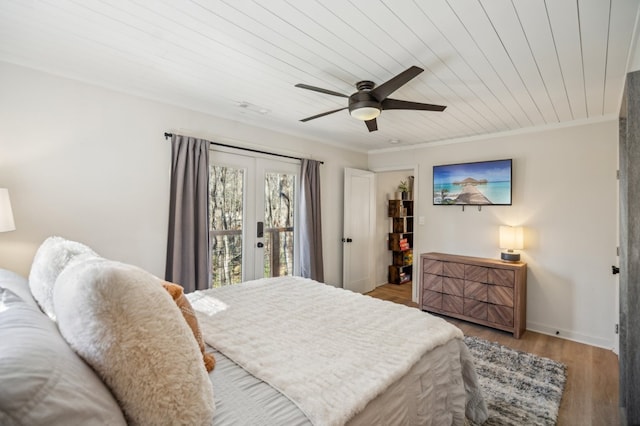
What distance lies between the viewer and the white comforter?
1168mm

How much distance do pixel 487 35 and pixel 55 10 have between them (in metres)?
2.50

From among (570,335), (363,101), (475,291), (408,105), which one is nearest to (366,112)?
(363,101)

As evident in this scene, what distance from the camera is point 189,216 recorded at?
3002mm

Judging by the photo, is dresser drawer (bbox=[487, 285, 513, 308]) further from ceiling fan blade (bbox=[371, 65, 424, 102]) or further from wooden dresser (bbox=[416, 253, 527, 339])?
ceiling fan blade (bbox=[371, 65, 424, 102])

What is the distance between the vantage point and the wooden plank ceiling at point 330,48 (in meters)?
1.63

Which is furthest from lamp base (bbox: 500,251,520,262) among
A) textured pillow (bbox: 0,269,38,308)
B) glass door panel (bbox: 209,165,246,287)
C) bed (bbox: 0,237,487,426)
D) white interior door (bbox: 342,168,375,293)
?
textured pillow (bbox: 0,269,38,308)

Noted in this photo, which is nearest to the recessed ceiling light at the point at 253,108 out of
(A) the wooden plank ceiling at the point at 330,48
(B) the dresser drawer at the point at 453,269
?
(A) the wooden plank ceiling at the point at 330,48

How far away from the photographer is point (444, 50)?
1999mm

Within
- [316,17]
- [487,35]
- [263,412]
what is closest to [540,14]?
[487,35]

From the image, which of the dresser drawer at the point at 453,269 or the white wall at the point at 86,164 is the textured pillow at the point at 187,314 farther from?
the dresser drawer at the point at 453,269

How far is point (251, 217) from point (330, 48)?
7.34 ft

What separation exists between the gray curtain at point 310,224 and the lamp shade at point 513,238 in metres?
2.34

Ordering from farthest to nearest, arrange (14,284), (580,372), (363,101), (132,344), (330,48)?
(580,372) → (363,101) → (330,48) → (14,284) → (132,344)

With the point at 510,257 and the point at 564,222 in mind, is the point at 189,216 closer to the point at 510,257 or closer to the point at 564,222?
the point at 510,257
